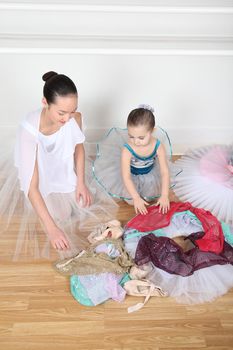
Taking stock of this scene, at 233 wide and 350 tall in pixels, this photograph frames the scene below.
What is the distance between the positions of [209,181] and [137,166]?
34cm

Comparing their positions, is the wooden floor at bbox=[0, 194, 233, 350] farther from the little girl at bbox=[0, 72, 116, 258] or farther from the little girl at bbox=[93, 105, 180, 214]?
the little girl at bbox=[93, 105, 180, 214]

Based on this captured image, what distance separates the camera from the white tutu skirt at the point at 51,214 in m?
1.56

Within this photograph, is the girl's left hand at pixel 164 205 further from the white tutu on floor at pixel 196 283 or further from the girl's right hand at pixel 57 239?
the girl's right hand at pixel 57 239

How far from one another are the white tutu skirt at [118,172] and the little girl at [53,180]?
6 cm

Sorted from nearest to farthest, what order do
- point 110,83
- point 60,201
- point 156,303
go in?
point 156,303 < point 60,201 < point 110,83

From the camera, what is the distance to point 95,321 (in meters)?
1.35

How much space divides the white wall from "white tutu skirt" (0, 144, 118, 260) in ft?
1.30

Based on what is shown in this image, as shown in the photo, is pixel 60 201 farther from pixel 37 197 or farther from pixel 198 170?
pixel 198 170

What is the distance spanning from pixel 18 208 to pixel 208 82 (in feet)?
3.17

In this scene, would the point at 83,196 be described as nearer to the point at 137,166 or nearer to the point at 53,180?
the point at 53,180

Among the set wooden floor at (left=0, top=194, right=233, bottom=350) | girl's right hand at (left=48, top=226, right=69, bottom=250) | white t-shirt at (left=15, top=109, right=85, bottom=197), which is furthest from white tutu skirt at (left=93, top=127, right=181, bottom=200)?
wooden floor at (left=0, top=194, right=233, bottom=350)

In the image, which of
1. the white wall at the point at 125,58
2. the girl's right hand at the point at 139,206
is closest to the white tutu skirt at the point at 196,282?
the girl's right hand at the point at 139,206

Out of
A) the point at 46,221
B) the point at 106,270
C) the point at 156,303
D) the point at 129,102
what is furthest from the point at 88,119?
the point at 156,303

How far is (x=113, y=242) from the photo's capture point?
5.08ft
